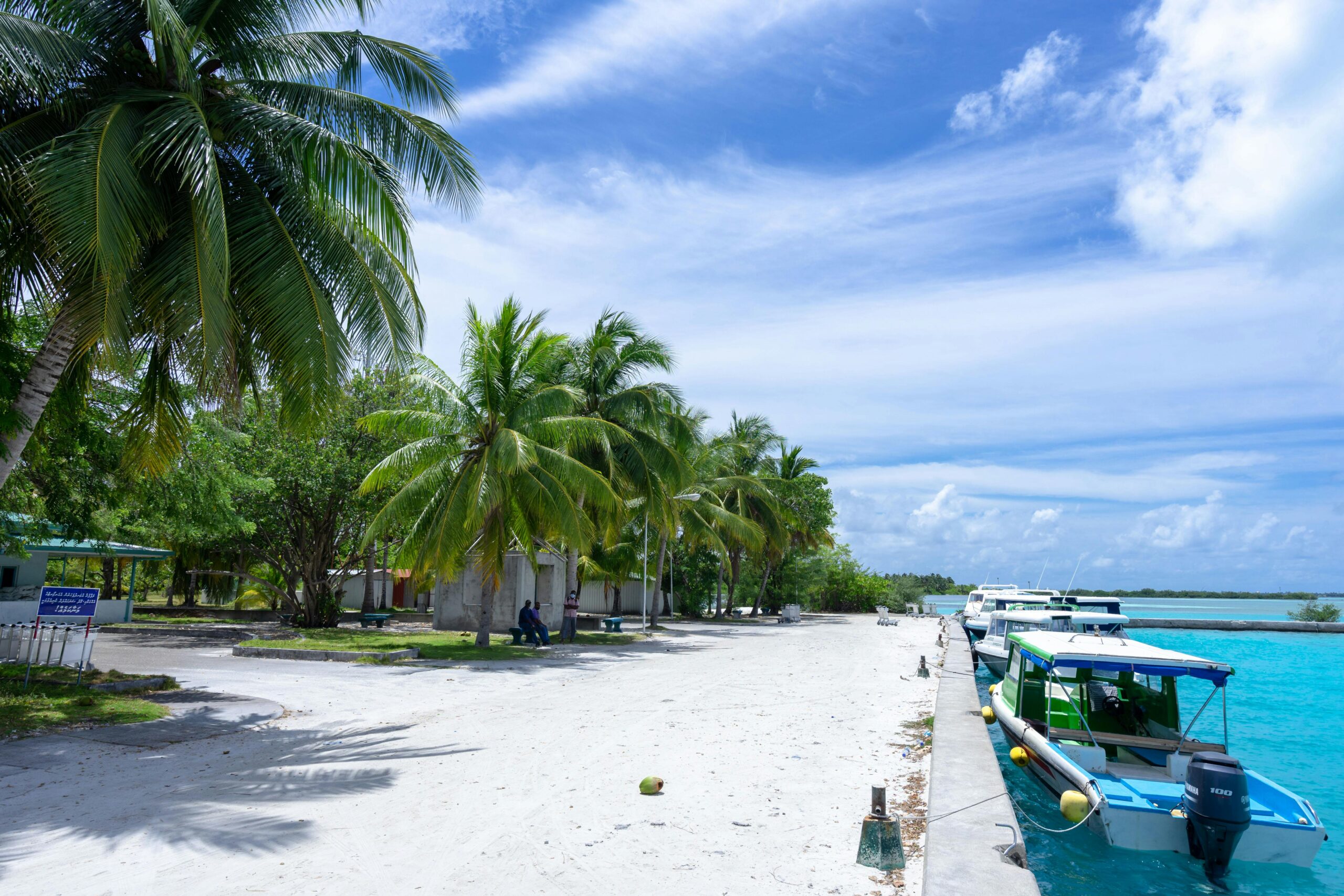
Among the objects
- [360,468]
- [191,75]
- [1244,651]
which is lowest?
[1244,651]

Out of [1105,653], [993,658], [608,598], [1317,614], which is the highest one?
[1317,614]

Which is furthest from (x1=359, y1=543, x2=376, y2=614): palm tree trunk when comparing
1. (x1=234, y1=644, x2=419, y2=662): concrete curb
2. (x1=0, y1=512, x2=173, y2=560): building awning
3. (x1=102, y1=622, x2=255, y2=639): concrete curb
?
(x1=234, y1=644, x2=419, y2=662): concrete curb

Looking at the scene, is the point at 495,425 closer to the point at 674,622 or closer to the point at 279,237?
the point at 279,237

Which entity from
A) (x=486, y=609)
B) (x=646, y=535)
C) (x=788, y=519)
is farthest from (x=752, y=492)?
(x=486, y=609)

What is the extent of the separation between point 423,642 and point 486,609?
208 cm

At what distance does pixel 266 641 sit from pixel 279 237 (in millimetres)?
14591

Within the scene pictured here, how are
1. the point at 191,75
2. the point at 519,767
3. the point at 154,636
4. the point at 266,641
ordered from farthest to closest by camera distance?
the point at 154,636, the point at 266,641, the point at 191,75, the point at 519,767

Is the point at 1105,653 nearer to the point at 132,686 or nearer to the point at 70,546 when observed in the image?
the point at 132,686

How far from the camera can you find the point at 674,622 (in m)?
41.8

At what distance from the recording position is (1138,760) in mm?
10312

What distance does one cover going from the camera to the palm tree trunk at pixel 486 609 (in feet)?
69.5

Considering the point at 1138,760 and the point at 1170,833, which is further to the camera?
the point at 1138,760

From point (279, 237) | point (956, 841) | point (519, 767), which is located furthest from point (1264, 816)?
point (279, 237)

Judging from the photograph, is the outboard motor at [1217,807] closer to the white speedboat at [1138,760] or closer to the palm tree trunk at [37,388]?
the white speedboat at [1138,760]
